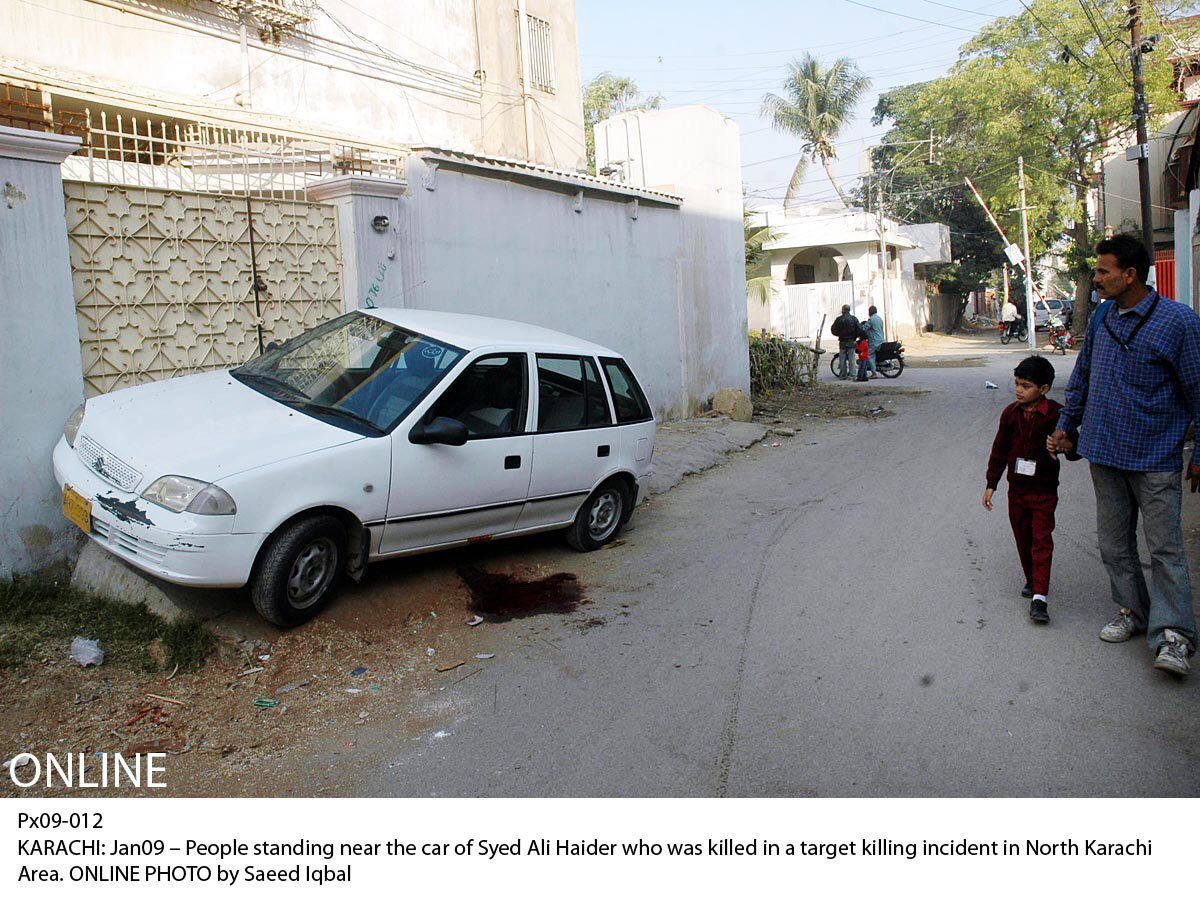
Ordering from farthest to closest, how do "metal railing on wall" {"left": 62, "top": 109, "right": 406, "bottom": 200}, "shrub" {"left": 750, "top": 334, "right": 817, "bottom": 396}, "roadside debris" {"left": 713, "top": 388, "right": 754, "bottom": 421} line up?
1. "shrub" {"left": 750, "top": 334, "right": 817, "bottom": 396}
2. "roadside debris" {"left": 713, "top": 388, "right": 754, "bottom": 421}
3. "metal railing on wall" {"left": 62, "top": 109, "right": 406, "bottom": 200}

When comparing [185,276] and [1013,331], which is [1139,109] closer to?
[1013,331]

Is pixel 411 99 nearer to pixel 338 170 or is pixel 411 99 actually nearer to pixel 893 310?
pixel 338 170

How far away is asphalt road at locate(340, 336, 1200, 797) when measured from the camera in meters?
3.85

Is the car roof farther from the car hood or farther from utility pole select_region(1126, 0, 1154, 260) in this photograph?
utility pole select_region(1126, 0, 1154, 260)

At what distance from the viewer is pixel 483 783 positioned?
382 cm

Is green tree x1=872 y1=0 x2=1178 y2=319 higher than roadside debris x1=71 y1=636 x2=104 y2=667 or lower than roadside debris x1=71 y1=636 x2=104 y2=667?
higher

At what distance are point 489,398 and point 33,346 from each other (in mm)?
2941

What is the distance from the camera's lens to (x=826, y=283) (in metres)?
38.5

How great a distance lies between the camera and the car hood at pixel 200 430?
500 cm

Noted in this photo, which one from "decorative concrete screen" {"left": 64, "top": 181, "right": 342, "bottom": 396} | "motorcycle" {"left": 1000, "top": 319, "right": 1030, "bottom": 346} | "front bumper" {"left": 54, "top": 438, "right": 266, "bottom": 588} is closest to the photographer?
"front bumper" {"left": 54, "top": 438, "right": 266, "bottom": 588}

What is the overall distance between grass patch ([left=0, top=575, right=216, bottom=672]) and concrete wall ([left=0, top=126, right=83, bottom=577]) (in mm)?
529

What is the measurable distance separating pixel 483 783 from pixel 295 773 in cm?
80

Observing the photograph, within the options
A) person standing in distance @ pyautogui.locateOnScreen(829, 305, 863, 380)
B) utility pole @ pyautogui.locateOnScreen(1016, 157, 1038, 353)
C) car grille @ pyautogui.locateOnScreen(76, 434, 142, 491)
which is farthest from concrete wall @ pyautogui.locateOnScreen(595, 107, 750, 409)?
utility pole @ pyautogui.locateOnScreen(1016, 157, 1038, 353)

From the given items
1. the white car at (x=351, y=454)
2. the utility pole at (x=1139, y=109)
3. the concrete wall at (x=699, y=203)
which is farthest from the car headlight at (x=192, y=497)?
the utility pole at (x=1139, y=109)
